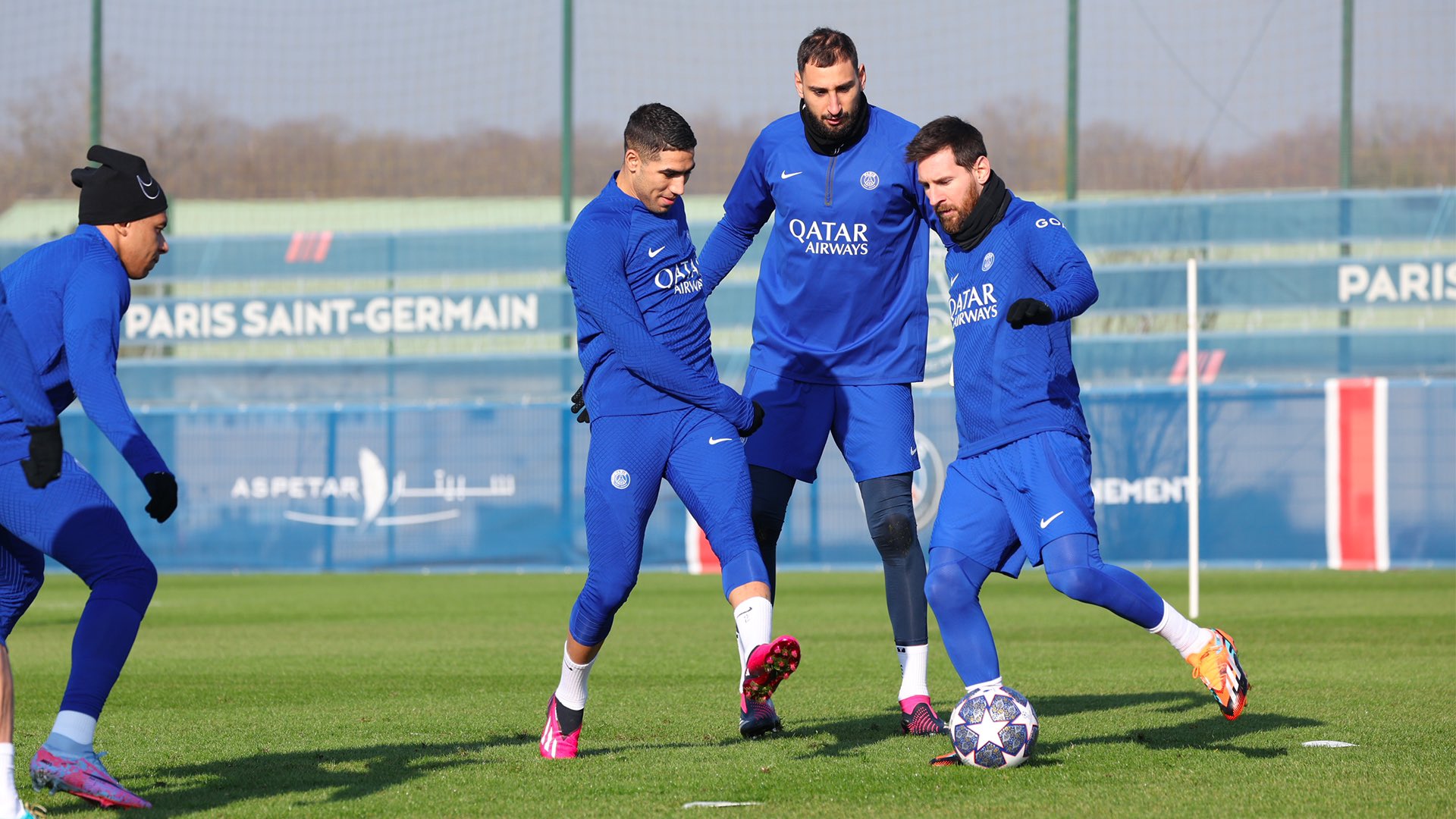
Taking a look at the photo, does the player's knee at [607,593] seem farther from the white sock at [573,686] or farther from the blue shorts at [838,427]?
the blue shorts at [838,427]

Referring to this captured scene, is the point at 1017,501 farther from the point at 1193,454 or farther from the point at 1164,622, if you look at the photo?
the point at 1193,454

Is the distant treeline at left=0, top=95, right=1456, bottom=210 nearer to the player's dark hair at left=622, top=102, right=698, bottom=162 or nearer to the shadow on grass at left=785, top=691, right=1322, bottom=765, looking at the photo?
the shadow on grass at left=785, top=691, right=1322, bottom=765

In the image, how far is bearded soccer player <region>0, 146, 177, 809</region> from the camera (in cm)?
468

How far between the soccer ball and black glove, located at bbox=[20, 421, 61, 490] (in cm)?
281

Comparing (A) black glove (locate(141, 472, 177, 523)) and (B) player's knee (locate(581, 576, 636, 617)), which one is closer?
(A) black glove (locate(141, 472, 177, 523))

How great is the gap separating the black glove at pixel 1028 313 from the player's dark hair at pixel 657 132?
122 centimetres

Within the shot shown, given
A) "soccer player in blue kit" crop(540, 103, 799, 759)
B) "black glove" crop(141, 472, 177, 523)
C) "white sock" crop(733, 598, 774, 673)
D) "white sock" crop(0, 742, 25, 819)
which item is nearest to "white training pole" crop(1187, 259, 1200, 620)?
"soccer player in blue kit" crop(540, 103, 799, 759)

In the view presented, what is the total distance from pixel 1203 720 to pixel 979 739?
5.15 feet

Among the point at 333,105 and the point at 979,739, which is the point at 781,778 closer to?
the point at 979,739

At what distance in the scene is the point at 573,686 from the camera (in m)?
5.91

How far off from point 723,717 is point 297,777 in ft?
6.61

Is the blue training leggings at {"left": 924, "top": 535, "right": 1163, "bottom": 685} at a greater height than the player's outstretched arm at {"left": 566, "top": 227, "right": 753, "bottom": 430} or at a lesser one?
lesser

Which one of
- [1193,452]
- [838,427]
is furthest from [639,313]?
[1193,452]

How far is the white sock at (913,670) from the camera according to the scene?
6488 millimetres
